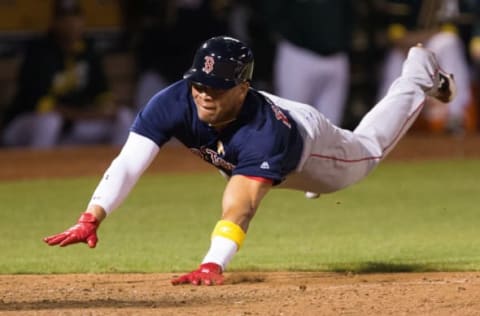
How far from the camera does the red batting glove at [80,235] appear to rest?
6.30 m

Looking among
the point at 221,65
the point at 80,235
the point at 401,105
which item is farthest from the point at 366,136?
the point at 80,235

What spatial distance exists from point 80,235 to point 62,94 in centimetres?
818

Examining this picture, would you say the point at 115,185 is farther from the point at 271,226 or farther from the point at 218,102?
the point at 271,226

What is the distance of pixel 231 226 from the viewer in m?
6.43

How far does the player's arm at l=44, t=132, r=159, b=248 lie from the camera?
641 centimetres

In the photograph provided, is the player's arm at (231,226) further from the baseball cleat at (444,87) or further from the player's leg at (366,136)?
the baseball cleat at (444,87)

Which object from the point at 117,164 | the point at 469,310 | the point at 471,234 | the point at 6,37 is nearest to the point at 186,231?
the point at 471,234

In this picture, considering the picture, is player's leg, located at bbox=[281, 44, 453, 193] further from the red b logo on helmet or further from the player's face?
the red b logo on helmet

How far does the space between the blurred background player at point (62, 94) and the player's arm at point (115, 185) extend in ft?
24.0

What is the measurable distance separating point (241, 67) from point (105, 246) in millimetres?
2316

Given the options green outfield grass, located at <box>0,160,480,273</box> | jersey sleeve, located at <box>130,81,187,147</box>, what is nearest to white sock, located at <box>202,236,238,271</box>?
jersey sleeve, located at <box>130,81,187,147</box>

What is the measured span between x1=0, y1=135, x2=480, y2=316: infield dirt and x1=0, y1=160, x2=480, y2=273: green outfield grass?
314 millimetres

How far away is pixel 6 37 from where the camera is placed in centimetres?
1519

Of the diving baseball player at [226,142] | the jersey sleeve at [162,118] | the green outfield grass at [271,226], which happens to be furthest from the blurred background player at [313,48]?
the jersey sleeve at [162,118]
